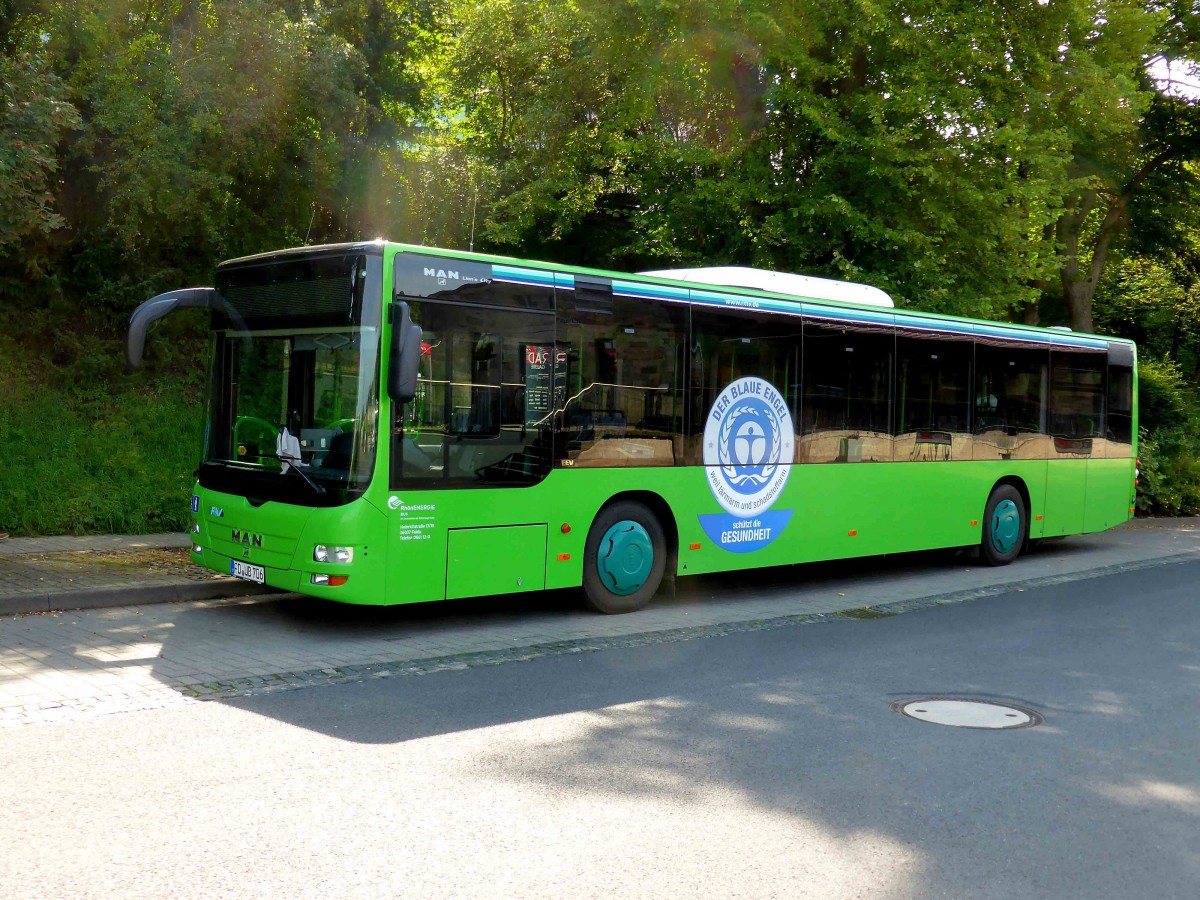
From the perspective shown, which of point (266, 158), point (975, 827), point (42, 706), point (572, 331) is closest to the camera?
point (975, 827)

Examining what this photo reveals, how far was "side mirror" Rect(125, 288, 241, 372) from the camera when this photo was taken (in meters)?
8.67

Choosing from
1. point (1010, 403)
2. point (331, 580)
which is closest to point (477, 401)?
point (331, 580)

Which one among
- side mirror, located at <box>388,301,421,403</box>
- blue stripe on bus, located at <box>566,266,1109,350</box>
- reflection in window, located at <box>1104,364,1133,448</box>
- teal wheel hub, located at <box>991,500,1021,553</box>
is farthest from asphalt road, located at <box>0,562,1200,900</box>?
reflection in window, located at <box>1104,364,1133,448</box>

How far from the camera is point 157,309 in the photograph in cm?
891

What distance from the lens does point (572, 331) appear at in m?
9.77

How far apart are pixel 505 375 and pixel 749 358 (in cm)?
306

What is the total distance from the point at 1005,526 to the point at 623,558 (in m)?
6.83

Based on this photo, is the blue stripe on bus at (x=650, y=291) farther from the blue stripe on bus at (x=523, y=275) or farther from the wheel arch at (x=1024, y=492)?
the wheel arch at (x=1024, y=492)

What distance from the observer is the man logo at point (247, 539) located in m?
8.97

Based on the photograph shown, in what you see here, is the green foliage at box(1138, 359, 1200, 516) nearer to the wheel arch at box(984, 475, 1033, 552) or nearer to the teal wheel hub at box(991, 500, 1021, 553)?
the wheel arch at box(984, 475, 1033, 552)

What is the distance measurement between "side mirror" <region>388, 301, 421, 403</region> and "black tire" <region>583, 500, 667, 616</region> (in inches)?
100

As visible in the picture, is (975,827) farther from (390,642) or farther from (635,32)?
(635,32)

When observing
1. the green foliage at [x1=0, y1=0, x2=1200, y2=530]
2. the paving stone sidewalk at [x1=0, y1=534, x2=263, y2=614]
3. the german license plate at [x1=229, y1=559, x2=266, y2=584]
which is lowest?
the paving stone sidewalk at [x1=0, y1=534, x2=263, y2=614]

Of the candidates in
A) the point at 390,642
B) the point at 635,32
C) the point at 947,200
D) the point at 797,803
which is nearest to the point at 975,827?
the point at 797,803
